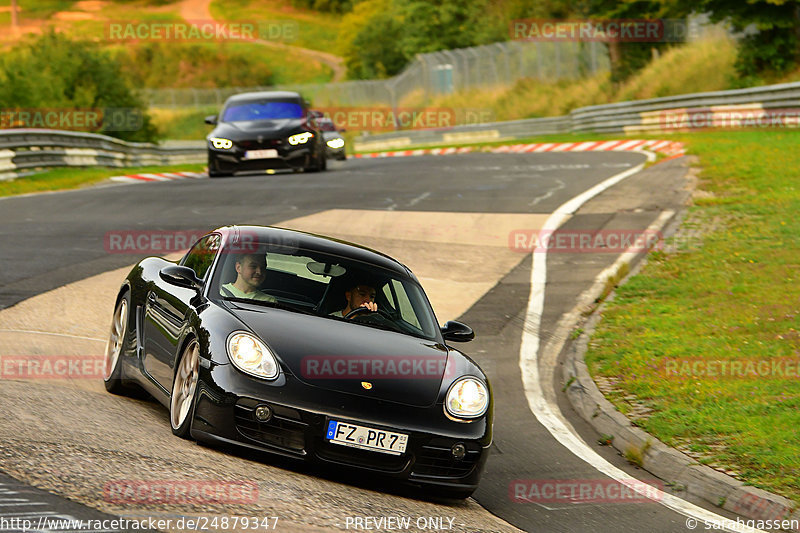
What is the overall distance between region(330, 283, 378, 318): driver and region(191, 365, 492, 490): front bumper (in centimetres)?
117

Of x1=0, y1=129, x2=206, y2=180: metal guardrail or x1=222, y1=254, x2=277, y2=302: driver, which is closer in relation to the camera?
x1=222, y1=254, x2=277, y2=302: driver

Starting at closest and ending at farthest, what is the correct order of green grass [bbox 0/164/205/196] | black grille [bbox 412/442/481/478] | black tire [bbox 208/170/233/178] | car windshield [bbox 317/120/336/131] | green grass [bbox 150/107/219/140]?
black grille [bbox 412/442/481/478]
green grass [bbox 0/164/205/196]
black tire [bbox 208/170/233/178]
car windshield [bbox 317/120/336/131]
green grass [bbox 150/107/219/140]

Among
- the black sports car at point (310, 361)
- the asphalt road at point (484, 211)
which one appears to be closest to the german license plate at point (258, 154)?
the asphalt road at point (484, 211)

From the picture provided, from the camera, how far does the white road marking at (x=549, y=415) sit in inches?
276

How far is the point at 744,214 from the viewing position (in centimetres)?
1688

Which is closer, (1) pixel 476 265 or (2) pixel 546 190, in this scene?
(1) pixel 476 265

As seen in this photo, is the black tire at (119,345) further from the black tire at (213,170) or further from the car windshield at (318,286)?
the black tire at (213,170)

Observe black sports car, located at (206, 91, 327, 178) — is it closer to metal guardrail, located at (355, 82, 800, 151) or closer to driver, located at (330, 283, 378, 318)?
metal guardrail, located at (355, 82, 800, 151)

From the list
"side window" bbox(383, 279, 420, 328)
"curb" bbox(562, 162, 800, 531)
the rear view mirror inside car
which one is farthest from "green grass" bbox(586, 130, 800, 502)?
the rear view mirror inside car

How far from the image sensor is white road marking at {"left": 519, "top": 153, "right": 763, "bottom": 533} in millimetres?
7018

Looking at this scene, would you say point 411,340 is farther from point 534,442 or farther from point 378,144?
point 378,144

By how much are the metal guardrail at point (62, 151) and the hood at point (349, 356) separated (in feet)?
62.3

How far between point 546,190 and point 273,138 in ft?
21.8

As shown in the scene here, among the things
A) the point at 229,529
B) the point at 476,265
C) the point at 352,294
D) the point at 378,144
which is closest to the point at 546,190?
the point at 476,265
